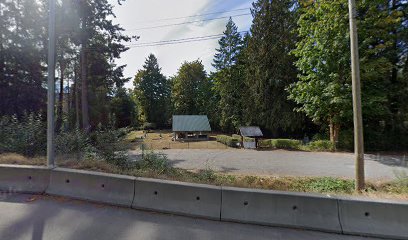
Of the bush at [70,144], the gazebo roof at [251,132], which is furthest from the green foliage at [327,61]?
the bush at [70,144]

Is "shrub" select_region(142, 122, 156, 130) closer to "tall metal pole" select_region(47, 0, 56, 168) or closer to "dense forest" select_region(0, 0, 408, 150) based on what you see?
"dense forest" select_region(0, 0, 408, 150)

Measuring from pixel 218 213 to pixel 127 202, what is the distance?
1866 millimetres

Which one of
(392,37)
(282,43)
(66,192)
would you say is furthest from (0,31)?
(392,37)

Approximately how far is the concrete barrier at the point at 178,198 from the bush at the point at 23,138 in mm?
6009

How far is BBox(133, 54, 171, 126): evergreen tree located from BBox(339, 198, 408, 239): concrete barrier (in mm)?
53202

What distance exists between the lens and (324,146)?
19.0m

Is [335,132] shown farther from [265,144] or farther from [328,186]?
[328,186]

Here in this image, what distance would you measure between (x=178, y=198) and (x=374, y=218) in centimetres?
335

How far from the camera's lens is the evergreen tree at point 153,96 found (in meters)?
56.7

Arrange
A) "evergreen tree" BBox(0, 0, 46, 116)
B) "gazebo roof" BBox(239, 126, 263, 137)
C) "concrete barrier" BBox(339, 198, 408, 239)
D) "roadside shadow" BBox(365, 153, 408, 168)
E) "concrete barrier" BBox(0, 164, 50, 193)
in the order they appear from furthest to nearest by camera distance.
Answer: "evergreen tree" BBox(0, 0, 46, 116), "gazebo roof" BBox(239, 126, 263, 137), "roadside shadow" BBox(365, 153, 408, 168), "concrete barrier" BBox(0, 164, 50, 193), "concrete barrier" BBox(339, 198, 408, 239)

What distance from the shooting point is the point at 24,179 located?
5426 mm

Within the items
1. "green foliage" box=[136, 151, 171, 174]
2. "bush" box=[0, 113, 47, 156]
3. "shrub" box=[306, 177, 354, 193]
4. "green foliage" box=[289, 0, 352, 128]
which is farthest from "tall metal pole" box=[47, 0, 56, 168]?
"green foliage" box=[289, 0, 352, 128]

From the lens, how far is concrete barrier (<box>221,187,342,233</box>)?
390cm

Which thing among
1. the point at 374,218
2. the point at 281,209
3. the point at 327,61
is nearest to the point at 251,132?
the point at 327,61
